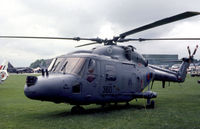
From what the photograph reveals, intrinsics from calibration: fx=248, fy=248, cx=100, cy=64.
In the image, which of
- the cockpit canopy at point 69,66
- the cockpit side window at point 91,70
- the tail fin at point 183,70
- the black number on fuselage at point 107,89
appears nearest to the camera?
the cockpit canopy at point 69,66

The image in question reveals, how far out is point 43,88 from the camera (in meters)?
8.12

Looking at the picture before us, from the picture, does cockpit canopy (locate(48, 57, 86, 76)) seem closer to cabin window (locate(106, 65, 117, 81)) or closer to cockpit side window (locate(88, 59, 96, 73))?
cockpit side window (locate(88, 59, 96, 73))

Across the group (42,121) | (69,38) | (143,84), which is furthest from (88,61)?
(143,84)

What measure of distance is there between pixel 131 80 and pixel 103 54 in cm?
189

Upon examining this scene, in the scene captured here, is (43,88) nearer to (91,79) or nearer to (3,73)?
(91,79)

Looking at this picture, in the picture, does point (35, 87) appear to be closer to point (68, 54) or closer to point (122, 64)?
point (68, 54)

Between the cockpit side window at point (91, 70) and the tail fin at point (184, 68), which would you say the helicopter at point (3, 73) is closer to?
the tail fin at point (184, 68)

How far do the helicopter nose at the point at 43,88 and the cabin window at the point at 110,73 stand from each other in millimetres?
2525

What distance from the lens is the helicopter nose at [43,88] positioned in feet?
26.7

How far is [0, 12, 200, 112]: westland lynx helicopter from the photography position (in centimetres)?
836

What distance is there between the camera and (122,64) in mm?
11320

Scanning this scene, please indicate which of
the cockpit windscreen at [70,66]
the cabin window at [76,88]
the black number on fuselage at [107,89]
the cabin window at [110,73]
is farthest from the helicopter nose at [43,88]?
the cabin window at [110,73]

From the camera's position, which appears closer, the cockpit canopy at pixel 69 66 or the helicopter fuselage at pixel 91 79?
the helicopter fuselage at pixel 91 79

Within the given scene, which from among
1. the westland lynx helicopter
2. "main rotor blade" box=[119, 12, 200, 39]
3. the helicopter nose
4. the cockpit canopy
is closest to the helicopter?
the westland lynx helicopter
